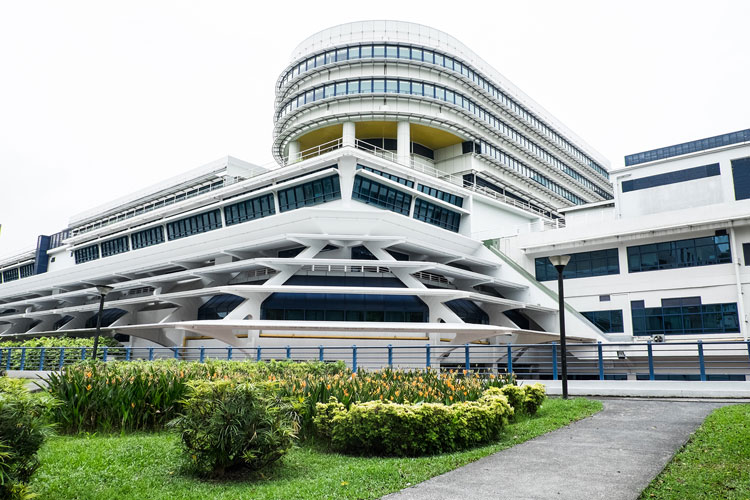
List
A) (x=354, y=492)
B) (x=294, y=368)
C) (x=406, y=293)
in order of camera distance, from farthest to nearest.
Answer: (x=406, y=293)
(x=294, y=368)
(x=354, y=492)

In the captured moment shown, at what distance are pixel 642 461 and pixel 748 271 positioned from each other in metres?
33.7

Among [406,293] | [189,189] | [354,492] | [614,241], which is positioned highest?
[189,189]

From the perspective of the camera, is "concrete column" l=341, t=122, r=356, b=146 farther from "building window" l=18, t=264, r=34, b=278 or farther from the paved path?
"building window" l=18, t=264, r=34, b=278

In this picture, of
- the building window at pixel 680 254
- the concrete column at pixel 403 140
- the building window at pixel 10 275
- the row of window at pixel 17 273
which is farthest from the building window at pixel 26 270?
the building window at pixel 680 254

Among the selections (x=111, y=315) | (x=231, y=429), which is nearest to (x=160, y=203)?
(x=111, y=315)

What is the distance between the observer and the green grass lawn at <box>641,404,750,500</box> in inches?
265

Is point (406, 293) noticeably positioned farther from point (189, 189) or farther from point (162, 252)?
point (189, 189)

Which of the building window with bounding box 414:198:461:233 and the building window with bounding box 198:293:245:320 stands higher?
the building window with bounding box 414:198:461:233

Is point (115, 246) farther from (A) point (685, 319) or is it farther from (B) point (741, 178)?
(B) point (741, 178)

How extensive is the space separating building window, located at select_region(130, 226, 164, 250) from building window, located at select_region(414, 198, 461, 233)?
25.5 metres

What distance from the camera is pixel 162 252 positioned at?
47.0 metres

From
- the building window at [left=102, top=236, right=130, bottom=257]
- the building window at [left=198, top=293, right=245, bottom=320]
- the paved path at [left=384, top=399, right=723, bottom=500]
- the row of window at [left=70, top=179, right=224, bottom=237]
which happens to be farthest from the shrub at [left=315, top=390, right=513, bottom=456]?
the building window at [left=102, top=236, right=130, bottom=257]

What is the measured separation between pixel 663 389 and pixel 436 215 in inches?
1127

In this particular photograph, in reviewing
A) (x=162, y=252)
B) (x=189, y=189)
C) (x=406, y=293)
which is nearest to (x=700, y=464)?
(x=406, y=293)
